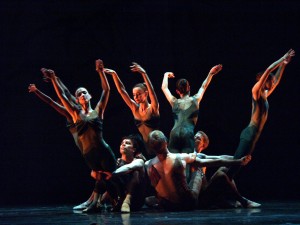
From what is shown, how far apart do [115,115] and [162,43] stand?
1110 millimetres

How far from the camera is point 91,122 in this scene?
543 cm

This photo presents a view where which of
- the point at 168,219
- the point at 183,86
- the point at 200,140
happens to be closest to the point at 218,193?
the point at 200,140

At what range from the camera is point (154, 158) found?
5.12m

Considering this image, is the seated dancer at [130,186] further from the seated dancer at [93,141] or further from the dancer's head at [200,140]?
the dancer's head at [200,140]

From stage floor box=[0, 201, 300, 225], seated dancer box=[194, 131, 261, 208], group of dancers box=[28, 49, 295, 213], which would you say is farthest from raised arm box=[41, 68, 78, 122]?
seated dancer box=[194, 131, 261, 208]

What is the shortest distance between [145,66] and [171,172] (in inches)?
118

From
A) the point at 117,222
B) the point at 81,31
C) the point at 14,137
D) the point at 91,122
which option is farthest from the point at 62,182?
the point at 117,222

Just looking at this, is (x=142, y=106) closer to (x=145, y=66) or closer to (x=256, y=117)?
(x=256, y=117)

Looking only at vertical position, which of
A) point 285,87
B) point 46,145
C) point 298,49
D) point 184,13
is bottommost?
point 46,145

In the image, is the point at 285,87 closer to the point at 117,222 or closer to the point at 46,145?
the point at 46,145

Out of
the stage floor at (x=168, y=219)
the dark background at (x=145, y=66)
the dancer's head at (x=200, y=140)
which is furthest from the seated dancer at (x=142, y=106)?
the dark background at (x=145, y=66)

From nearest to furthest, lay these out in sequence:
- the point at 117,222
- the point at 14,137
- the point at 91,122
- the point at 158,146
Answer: the point at 117,222 < the point at 158,146 < the point at 91,122 < the point at 14,137

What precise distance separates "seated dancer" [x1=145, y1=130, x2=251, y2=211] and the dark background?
2.62 meters

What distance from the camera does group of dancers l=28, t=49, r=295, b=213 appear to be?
5.03m
